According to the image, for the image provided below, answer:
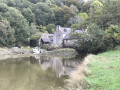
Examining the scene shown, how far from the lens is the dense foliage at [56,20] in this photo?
32812 mm

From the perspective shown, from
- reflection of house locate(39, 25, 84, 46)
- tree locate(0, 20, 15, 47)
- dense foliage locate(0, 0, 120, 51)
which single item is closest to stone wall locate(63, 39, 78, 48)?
reflection of house locate(39, 25, 84, 46)

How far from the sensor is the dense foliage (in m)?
32.8

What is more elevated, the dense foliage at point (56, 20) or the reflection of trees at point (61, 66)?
the dense foliage at point (56, 20)

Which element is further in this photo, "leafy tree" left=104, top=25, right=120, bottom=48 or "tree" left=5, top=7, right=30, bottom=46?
"tree" left=5, top=7, right=30, bottom=46

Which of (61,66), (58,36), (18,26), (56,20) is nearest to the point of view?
(61,66)

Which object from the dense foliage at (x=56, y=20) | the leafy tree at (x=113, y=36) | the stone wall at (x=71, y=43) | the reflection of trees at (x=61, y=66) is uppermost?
the dense foliage at (x=56, y=20)

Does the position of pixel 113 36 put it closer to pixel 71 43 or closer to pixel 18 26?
pixel 71 43

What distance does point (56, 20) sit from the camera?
265 feet

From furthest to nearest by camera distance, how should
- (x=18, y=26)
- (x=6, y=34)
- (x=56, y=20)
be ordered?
(x=56, y=20) → (x=18, y=26) → (x=6, y=34)

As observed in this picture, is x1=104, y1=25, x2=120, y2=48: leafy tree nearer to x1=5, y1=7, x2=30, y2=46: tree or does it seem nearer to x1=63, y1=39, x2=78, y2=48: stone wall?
x1=63, y1=39, x2=78, y2=48: stone wall

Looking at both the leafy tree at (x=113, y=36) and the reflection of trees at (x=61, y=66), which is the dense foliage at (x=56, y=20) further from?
the reflection of trees at (x=61, y=66)

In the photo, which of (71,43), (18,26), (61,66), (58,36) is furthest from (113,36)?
(18,26)

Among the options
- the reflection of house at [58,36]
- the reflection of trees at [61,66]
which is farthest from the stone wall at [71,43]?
the reflection of trees at [61,66]

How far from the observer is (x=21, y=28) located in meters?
58.4
